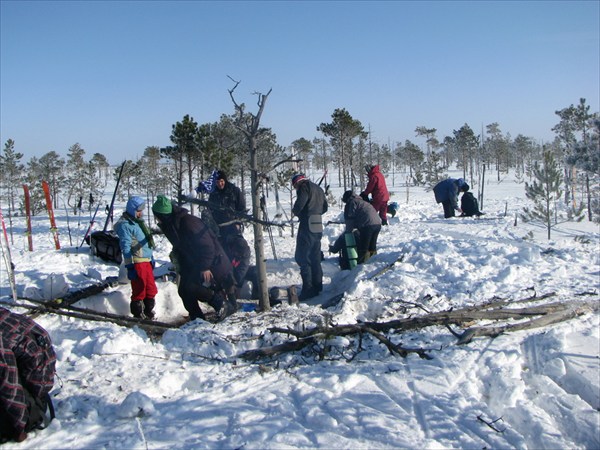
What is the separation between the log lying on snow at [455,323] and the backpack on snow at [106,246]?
6.33m

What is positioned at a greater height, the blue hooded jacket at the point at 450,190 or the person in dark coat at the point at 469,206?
the blue hooded jacket at the point at 450,190

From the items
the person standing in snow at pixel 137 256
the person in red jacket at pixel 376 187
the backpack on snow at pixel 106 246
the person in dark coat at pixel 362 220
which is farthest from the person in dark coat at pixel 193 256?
the person in red jacket at pixel 376 187

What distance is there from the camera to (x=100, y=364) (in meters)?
3.99

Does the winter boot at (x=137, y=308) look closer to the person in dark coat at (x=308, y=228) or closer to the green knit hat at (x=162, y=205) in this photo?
the green knit hat at (x=162, y=205)

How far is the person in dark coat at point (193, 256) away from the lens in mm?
5418

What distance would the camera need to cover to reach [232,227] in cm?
746

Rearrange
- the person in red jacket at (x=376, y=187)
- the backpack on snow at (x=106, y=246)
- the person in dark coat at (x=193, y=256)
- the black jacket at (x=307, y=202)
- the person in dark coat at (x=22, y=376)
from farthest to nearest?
the person in red jacket at (x=376, y=187)
the backpack on snow at (x=106, y=246)
the black jacket at (x=307, y=202)
the person in dark coat at (x=193, y=256)
the person in dark coat at (x=22, y=376)

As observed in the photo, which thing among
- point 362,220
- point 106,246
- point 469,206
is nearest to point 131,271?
point 362,220

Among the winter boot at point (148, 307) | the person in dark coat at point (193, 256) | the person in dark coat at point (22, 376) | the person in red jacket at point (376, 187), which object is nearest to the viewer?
the person in dark coat at point (22, 376)

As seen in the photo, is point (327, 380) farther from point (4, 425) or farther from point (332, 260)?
point (332, 260)

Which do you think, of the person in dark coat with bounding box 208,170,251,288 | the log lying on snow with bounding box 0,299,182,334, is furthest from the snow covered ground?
the person in dark coat with bounding box 208,170,251,288

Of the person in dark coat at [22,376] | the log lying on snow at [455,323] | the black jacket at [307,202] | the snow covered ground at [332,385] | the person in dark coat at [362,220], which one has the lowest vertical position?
the snow covered ground at [332,385]

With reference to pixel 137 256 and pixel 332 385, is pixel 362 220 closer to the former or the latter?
pixel 137 256

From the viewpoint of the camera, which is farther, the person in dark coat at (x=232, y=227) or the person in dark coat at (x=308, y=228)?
the person in dark coat at (x=232, y=227)
